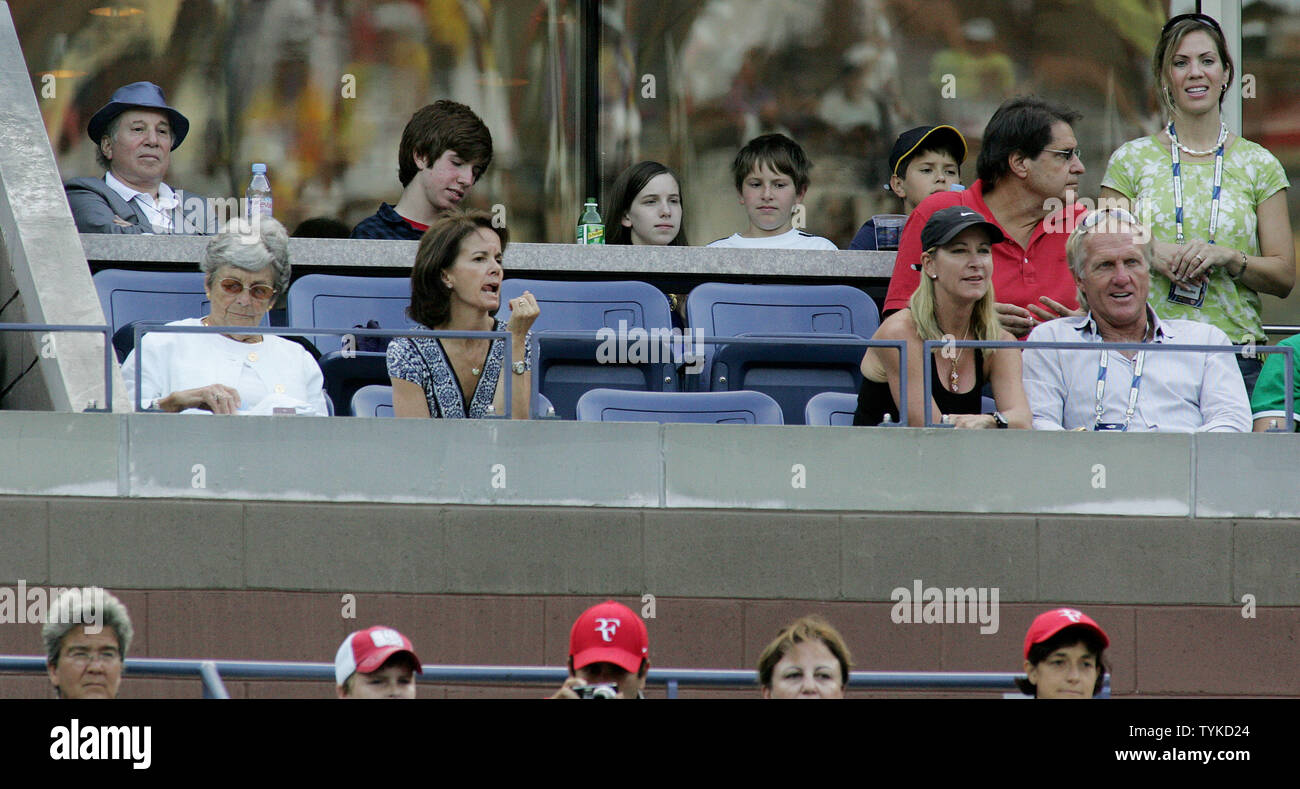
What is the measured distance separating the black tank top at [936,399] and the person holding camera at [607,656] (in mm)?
1900

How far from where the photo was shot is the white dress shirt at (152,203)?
379 inches

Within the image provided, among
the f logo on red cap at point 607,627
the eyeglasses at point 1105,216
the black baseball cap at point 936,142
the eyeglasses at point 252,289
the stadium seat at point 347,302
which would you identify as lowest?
the f logo on red cap at point 607,627

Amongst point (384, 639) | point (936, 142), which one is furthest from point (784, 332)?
point (384, 639)

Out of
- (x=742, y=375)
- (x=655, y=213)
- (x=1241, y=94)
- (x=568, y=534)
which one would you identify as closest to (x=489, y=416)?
(x=568, y=534)

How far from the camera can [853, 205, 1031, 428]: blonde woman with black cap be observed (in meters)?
7.54

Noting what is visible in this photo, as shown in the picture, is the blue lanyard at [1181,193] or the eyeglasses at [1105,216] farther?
the blue lanyard at [1181,193]

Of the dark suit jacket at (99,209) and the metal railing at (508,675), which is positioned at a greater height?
the dark suit jacket at (99,209)

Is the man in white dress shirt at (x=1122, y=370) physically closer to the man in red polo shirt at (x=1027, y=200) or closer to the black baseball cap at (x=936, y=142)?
the man in red polo shirt at (x=1027, y=200)

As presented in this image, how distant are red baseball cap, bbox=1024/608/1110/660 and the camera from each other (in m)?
1.34

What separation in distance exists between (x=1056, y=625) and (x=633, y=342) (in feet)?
7.39

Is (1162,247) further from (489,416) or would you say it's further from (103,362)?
(103,362)

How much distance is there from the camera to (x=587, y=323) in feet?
29.3

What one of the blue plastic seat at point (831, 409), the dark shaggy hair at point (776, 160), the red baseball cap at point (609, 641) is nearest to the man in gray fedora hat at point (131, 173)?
the dark shaggy hair at point (776, 160)

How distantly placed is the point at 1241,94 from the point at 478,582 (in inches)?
297
